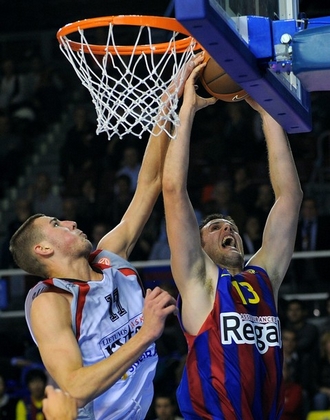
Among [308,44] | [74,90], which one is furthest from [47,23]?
[308,44]

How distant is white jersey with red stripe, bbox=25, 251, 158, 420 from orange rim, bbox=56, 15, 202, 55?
1.17 m

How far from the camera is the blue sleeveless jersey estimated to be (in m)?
4.32

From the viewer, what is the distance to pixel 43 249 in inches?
Answer: 182

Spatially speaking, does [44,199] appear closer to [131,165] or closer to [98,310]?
[131,165]

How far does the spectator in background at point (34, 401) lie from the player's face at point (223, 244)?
12.2 ft

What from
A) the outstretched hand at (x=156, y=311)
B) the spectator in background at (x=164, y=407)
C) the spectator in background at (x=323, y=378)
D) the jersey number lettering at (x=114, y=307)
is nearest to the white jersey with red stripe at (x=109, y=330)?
the jersey number lettering at (x=114, y=307)

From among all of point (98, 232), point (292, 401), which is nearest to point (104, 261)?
point (292, 401)

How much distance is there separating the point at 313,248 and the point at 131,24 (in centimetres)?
557

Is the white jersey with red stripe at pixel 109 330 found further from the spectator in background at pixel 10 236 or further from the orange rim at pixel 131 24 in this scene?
the spectator in background at pixel 10 236

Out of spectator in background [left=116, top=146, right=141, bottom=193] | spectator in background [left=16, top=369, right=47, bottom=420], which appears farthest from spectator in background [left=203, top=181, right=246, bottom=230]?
spectator in background [left=16, top=369, right=47, bottom=420]

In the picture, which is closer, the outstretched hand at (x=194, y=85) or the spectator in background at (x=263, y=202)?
the outstretched hand at (x=194, y=85)

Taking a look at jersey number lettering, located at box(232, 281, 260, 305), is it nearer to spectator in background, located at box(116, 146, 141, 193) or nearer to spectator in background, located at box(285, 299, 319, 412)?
spectator in background, located at box(285, 299, 319, 412)

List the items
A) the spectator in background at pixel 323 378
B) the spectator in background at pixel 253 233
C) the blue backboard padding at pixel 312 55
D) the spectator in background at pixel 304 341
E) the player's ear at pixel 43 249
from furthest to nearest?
the spectator in background at pixel 253 233
the spectator in background at pixel 304 341
the spectator in background at pixel 323 378
the player's ear at pixel 43 249
the blue backboard padding at pixel 312 55

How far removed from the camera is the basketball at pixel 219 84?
172 inches
